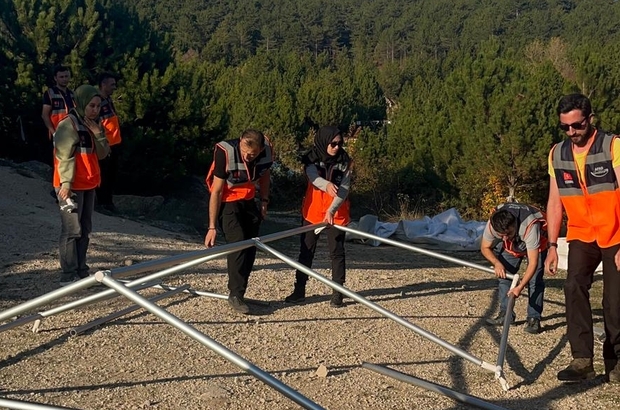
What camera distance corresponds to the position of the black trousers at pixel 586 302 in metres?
4.57

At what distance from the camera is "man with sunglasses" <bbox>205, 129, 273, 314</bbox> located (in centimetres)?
562

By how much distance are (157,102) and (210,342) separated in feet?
42.5

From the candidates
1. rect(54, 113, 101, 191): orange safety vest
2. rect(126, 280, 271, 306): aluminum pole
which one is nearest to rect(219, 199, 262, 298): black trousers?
rect(126, 280, 271, 306): aluminum pole

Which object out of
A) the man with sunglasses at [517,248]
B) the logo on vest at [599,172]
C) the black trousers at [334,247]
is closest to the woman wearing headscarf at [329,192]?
the black trousers at [334,247]

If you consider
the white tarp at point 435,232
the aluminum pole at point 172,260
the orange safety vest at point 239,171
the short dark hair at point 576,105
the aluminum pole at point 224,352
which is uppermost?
the short dark hair at point 576,105

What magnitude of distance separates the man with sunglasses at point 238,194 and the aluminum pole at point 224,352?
231 centimetres

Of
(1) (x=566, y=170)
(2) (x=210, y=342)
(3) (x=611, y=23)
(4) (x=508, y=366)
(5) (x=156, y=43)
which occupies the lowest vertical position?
(4) (x=508, y=366)

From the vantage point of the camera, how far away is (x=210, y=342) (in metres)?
3.04

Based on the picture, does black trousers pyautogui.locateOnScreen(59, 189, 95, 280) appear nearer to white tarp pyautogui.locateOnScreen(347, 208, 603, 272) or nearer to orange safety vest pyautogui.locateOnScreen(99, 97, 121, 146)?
orange safety vest pyautogui.locateOnScreen(99, 97, 121, 146)

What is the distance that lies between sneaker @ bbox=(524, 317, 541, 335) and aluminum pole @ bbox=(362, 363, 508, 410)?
171cm

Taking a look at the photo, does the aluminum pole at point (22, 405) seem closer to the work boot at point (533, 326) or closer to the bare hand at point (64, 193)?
the bare hand at point (64, 193)

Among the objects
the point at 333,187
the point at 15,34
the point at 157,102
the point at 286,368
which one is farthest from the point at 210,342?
the point at 15,34

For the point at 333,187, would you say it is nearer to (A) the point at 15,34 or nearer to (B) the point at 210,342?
(B) the point at 210,342

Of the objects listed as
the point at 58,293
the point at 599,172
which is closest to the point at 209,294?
the point at 58,293
